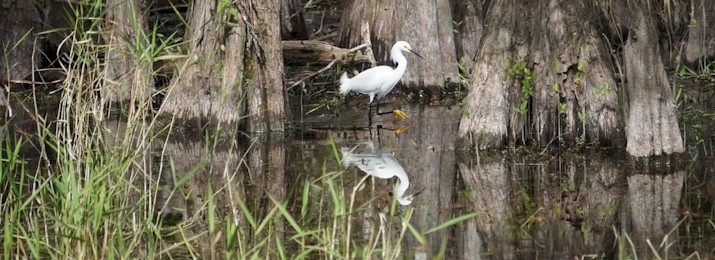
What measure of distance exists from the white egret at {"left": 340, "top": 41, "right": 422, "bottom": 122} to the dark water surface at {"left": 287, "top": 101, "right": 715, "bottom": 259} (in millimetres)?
1580

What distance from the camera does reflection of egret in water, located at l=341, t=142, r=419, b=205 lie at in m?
11.5

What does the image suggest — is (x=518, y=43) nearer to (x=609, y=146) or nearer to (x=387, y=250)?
(x=609, y=146)

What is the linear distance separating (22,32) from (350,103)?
4.56m

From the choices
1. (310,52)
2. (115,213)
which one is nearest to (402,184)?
(115,213)

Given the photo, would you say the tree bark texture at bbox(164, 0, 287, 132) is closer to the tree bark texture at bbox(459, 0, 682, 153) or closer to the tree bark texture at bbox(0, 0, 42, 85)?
the tree bark texture at bbox(459, 0, 682, 153)

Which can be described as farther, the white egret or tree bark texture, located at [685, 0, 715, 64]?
tree bark texture, located at [685, 0, 715, 64]

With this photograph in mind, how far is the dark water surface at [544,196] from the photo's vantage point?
29.0 ft

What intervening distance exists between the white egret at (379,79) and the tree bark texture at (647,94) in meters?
4.64

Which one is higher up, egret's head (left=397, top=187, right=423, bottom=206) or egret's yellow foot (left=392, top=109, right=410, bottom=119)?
egret's yellow foot (left=392, top=109, right=410, bottom=119)

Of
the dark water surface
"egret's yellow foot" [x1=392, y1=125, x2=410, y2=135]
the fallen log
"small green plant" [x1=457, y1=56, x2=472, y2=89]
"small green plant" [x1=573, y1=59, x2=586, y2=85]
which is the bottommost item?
the dark water surface

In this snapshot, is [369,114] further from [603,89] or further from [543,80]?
[603,89]

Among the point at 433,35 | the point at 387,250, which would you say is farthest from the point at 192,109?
the point at 387,250

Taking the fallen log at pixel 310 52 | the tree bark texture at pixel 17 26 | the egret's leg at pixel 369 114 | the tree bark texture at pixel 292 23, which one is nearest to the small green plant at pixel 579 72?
the egret's leg at pixel 369 114

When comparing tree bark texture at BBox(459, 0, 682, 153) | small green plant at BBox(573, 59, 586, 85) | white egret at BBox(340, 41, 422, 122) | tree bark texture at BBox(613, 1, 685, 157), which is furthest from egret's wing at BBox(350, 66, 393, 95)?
tree bark texture at BBox(613, 1, 685, 157)
